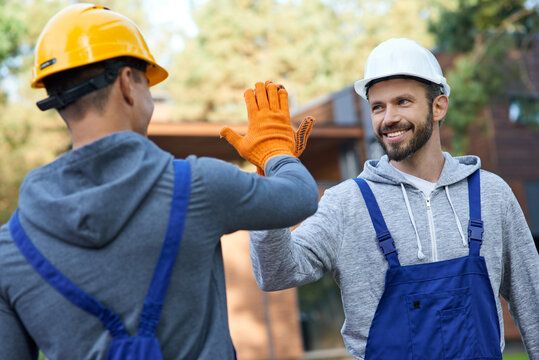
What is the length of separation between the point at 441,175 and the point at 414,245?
407 mm

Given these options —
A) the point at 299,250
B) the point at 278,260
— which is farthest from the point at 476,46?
the point at 278,260

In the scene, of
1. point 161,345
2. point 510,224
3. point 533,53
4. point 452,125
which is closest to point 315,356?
point 452,125

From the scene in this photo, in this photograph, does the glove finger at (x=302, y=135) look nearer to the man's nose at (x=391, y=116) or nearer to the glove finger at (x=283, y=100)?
the glove finger at (x=283, y=100)

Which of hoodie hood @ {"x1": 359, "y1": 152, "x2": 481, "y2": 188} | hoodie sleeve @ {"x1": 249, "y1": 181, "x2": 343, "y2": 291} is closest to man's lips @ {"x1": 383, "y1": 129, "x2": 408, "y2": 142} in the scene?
hoodie hood @ {"x1": 359, "y1": 152, "x2": 481, "y2": 188}

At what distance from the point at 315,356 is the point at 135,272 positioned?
1687 centimetres

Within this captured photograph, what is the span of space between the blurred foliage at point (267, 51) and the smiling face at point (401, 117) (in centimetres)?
2660

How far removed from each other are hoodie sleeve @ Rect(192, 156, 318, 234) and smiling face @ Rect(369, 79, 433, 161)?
4.18ft

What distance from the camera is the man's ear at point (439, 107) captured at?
10.7 feet

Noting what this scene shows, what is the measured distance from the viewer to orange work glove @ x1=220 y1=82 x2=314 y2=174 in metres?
2.21

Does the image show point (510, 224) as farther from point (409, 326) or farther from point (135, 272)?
point (135, 272)

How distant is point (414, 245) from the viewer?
2949 mm

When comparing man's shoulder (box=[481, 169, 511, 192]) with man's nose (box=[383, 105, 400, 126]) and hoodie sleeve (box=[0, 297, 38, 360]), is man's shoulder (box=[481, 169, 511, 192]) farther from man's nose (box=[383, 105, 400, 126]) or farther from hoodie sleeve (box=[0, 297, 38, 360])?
hoodie sleeve (box=[0, 297, 38, 360])

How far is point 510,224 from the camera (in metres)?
3.05

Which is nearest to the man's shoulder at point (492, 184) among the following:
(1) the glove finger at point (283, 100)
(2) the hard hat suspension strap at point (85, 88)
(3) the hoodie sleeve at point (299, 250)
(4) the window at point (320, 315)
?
(3) the hoodie sleeve at point (299, 250)
